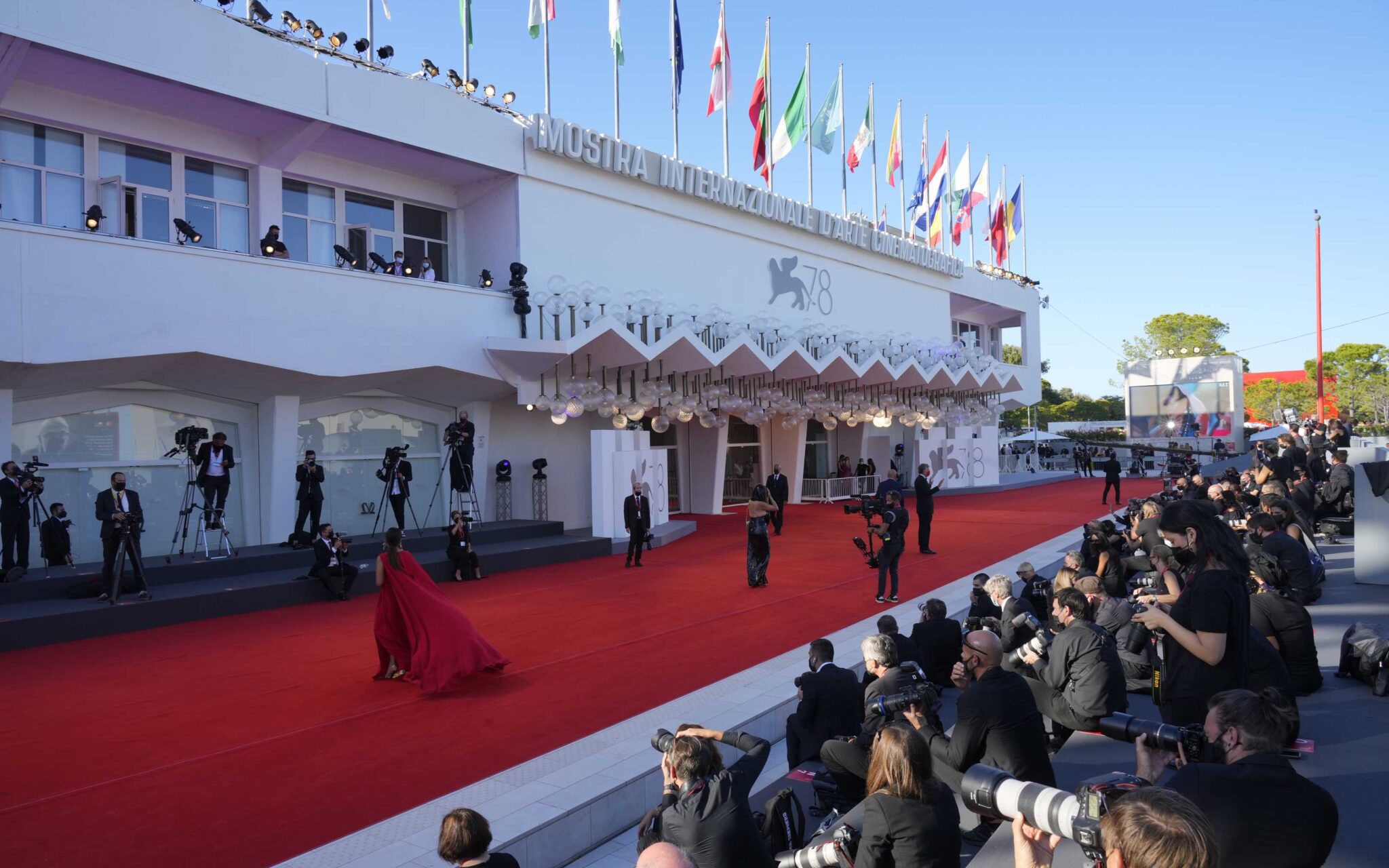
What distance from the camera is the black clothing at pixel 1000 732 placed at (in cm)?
423

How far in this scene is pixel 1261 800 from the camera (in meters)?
2.58

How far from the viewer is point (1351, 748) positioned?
4.85 m

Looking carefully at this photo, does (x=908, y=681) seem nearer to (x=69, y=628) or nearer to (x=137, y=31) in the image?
(x=69, y=628)

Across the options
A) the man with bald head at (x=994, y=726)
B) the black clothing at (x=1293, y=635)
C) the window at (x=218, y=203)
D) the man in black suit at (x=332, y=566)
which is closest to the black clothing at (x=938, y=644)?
the black clothing at (x=1293, y=635)

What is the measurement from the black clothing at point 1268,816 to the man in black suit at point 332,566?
12182 mm

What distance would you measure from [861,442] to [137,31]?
25.1 m

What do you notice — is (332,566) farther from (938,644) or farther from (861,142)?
(861,142)

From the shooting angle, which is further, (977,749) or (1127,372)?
(1127,372)

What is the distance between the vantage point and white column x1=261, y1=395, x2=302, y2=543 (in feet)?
50.6

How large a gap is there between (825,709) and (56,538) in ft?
39.9

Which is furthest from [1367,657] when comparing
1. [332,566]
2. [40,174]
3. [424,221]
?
[424,221]

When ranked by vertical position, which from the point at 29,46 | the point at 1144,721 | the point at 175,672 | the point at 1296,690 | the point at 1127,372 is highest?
the point at 29,46

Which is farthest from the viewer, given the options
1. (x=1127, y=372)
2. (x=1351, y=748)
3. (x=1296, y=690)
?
(x=1127, y=372)

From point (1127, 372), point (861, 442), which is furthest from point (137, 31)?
point (1127, 372)
